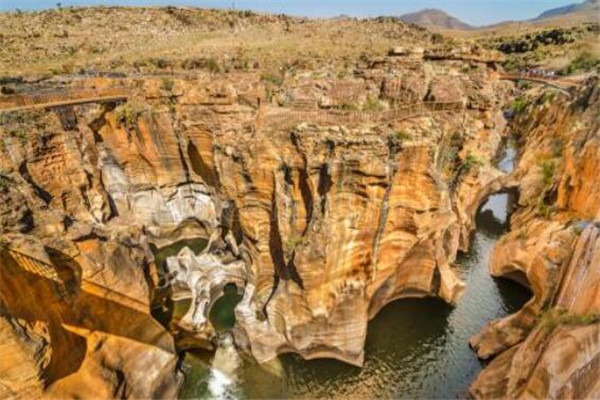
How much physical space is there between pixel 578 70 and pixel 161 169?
44.1 metres

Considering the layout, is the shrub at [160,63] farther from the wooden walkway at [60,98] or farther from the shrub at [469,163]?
the shrub at [469,163]

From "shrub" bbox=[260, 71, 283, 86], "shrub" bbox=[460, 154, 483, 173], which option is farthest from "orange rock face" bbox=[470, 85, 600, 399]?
"shrub" bbox=[260, 71, 283, 86]

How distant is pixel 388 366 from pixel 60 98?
2413 centimetres

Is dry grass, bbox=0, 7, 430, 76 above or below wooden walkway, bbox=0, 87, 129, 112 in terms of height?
above

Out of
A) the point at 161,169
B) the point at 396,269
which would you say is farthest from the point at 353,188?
the point at 161,169

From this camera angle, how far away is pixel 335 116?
15.1 metres

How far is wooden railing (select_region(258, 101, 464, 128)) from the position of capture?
15047 millimetres

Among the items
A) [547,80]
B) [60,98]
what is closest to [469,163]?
[60,98]

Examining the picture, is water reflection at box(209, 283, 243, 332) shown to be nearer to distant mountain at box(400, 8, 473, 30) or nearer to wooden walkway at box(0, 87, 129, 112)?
wooden walkway at box(0, 87, 129, 112)

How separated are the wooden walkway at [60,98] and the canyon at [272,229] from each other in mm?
155

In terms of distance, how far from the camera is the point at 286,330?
49.1ft

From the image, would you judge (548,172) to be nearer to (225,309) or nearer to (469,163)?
(469,163)

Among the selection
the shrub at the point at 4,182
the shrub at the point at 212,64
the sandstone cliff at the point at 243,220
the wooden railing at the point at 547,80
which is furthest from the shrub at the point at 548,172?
the shrub at the point at 212,64

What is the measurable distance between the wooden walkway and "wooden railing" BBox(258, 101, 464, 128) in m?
13.3
